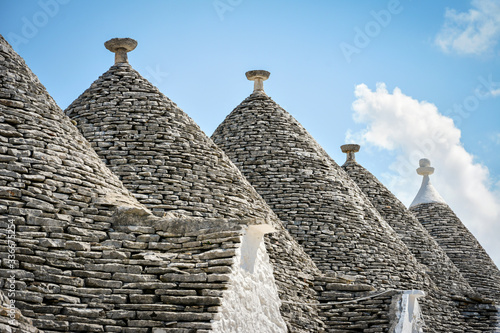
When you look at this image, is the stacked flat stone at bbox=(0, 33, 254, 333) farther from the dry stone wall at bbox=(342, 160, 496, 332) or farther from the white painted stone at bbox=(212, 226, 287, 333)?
the dry stone wall at bbox=(342, 160, 496, 332)

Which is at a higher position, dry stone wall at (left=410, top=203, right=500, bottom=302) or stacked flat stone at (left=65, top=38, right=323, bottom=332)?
dry stone wall at (left=410, top=203, right=500, bottom=302)

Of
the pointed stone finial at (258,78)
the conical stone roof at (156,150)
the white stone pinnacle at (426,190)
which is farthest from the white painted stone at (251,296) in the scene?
the white stone pinnacle at (426,190)

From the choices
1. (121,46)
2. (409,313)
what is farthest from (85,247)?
(409,313)

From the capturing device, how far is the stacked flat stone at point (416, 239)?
19781mm

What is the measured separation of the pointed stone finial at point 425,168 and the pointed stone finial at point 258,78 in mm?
8509

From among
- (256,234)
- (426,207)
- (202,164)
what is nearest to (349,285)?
(202,164)

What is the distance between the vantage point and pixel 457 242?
23.5 m

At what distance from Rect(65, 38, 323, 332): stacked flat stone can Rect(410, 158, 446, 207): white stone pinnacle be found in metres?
10.3

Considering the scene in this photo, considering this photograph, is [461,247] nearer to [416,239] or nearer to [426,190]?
[426,190]

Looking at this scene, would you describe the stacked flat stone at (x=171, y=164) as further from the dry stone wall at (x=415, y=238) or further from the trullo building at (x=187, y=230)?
the dry stone wall at (x=415, y=238)

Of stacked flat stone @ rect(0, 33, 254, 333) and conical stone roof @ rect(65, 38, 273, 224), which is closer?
stacked flat stone @ rect(0, 33, 254, 333)

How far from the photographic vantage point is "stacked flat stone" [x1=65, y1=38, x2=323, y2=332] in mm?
13555

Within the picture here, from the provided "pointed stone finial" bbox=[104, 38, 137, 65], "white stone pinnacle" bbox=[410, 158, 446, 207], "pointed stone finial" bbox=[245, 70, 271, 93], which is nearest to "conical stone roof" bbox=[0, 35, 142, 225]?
"pointed stone finial" bbox=[104, 38, 137, 65]

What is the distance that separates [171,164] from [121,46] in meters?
2.55
